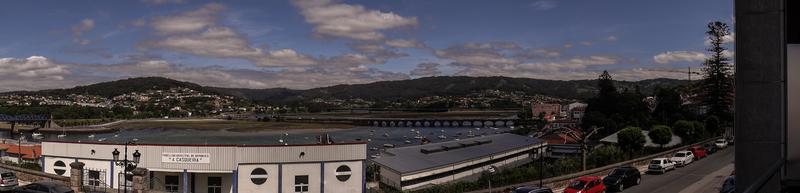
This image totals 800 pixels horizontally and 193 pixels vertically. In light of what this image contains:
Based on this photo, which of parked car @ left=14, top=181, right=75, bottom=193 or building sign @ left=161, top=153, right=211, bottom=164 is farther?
building sign @ left=161, top=153, right=211, bottom=164

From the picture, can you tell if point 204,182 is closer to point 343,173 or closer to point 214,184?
point 214,184

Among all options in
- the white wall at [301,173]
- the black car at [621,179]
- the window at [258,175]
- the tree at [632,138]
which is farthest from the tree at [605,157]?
the window at [258,175]

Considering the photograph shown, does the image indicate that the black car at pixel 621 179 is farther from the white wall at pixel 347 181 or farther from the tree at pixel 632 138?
the tree at pixel 632 138

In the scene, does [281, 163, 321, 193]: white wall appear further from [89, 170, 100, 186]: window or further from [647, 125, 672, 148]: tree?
[647, 125, 672, 148]: tree

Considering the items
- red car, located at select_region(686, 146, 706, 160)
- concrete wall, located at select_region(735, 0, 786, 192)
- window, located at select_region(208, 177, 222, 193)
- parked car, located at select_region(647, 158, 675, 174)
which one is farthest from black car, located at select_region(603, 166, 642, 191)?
concrete wall, located at select_region(735, 0, 786, 192)

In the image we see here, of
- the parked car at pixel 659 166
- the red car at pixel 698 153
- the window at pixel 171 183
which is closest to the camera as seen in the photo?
the window at pixel 171 183

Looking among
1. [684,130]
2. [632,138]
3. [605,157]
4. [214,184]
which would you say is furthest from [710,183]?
[684,130]
